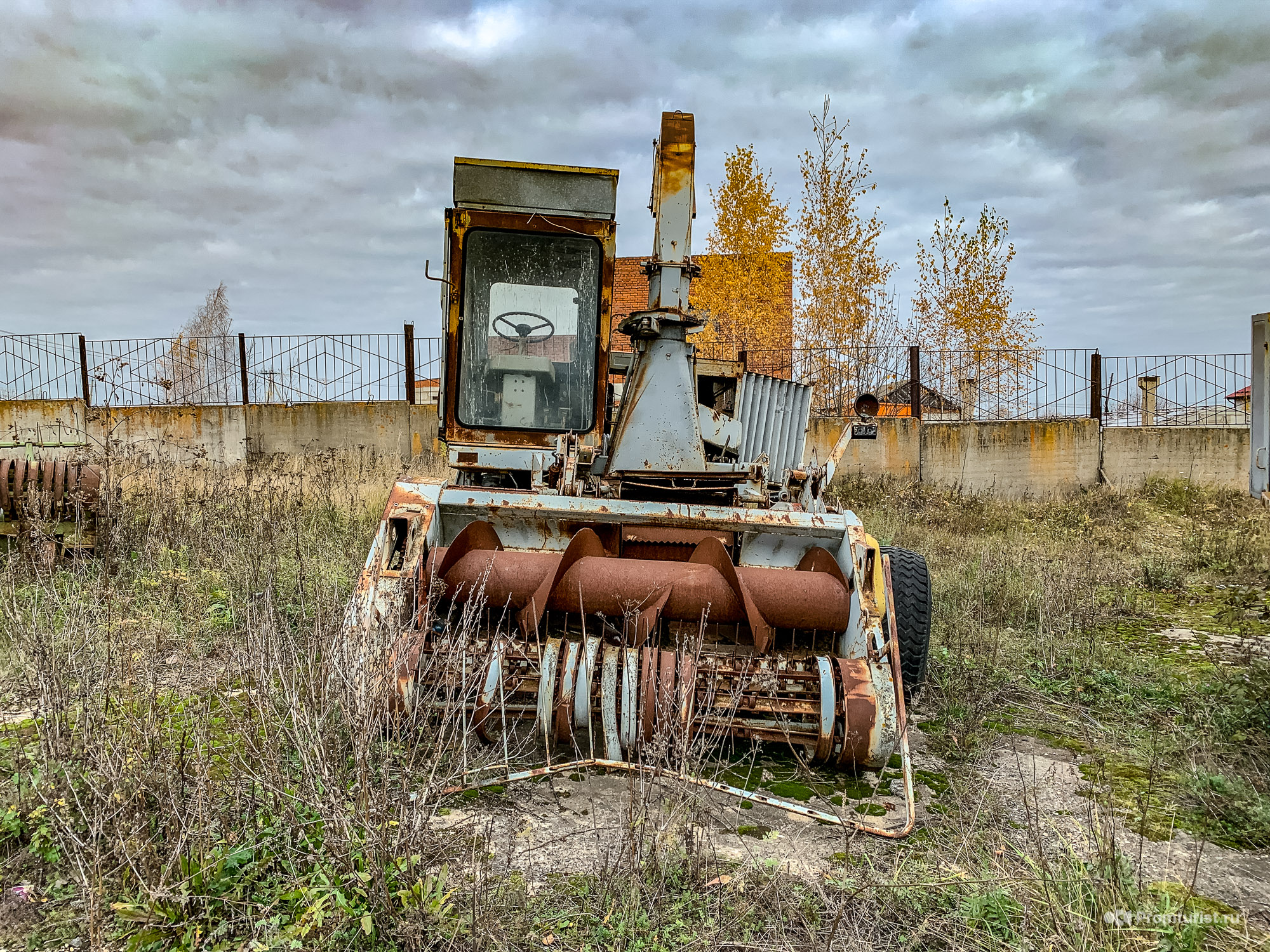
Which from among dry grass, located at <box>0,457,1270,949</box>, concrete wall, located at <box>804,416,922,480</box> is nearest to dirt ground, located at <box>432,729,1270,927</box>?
dry grass, located at <box>0,457,1270,949</box>

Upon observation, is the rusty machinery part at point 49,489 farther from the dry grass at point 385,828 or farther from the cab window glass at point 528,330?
the cab window glass at point 528,330

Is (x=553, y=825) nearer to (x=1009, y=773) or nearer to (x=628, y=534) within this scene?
(x=628, y=534)

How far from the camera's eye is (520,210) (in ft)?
15.9

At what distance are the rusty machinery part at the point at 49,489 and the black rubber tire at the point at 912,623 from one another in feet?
17.7

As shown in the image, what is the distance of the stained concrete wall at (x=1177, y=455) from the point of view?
12414 mm

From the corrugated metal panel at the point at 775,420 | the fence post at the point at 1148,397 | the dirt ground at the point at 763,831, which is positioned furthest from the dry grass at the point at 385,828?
the fence post at the point at 1148,397

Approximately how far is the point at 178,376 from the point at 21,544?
31.0 ft

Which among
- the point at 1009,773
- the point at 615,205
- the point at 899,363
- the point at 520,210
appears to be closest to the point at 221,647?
the point at 520,210

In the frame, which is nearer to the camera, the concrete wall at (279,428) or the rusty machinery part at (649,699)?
the rusty machinery part at (649,699)

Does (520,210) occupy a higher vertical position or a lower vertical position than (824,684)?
higher

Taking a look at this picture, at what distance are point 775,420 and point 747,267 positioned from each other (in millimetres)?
11658

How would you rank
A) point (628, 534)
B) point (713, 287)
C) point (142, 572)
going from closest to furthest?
point (628, 534), point (142, 572), point (713, 287)

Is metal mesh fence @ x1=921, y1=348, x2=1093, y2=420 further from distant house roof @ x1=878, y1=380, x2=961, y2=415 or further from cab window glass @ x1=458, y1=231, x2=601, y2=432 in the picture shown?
cab window glass @ x1=458, y1=231, x2=601, y2=432

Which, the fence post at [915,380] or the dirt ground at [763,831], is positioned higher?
the fence post at [915,380]
